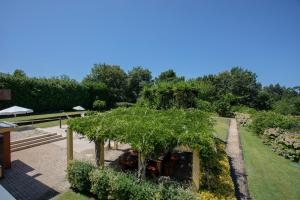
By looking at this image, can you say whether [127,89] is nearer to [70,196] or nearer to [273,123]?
[273,123]

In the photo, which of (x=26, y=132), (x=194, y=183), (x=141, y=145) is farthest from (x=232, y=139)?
(x=26, y=132)

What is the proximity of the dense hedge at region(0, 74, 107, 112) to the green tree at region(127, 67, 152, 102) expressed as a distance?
14.0m

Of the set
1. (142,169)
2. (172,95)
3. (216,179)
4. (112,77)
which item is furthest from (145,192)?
(112,77)

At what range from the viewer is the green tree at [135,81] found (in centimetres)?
4881

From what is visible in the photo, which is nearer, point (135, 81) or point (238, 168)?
point (238, 168)

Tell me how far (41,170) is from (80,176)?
382cm

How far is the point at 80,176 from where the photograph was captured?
26.7 feet

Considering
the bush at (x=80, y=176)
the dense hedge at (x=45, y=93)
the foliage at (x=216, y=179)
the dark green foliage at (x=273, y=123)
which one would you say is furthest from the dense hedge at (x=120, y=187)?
the dense hedge at (x=45, y=93)

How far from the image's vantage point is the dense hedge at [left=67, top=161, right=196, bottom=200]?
647 centimetres

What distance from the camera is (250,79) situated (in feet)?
158

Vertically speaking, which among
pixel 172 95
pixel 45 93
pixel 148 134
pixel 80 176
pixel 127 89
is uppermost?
pixel 127 89

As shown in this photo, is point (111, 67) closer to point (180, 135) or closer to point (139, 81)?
point (139, 81)

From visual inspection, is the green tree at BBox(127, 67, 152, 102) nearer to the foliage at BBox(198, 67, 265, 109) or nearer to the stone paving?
the foliage at BBox(198, 67, 265, 109)

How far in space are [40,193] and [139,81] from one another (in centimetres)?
4298
